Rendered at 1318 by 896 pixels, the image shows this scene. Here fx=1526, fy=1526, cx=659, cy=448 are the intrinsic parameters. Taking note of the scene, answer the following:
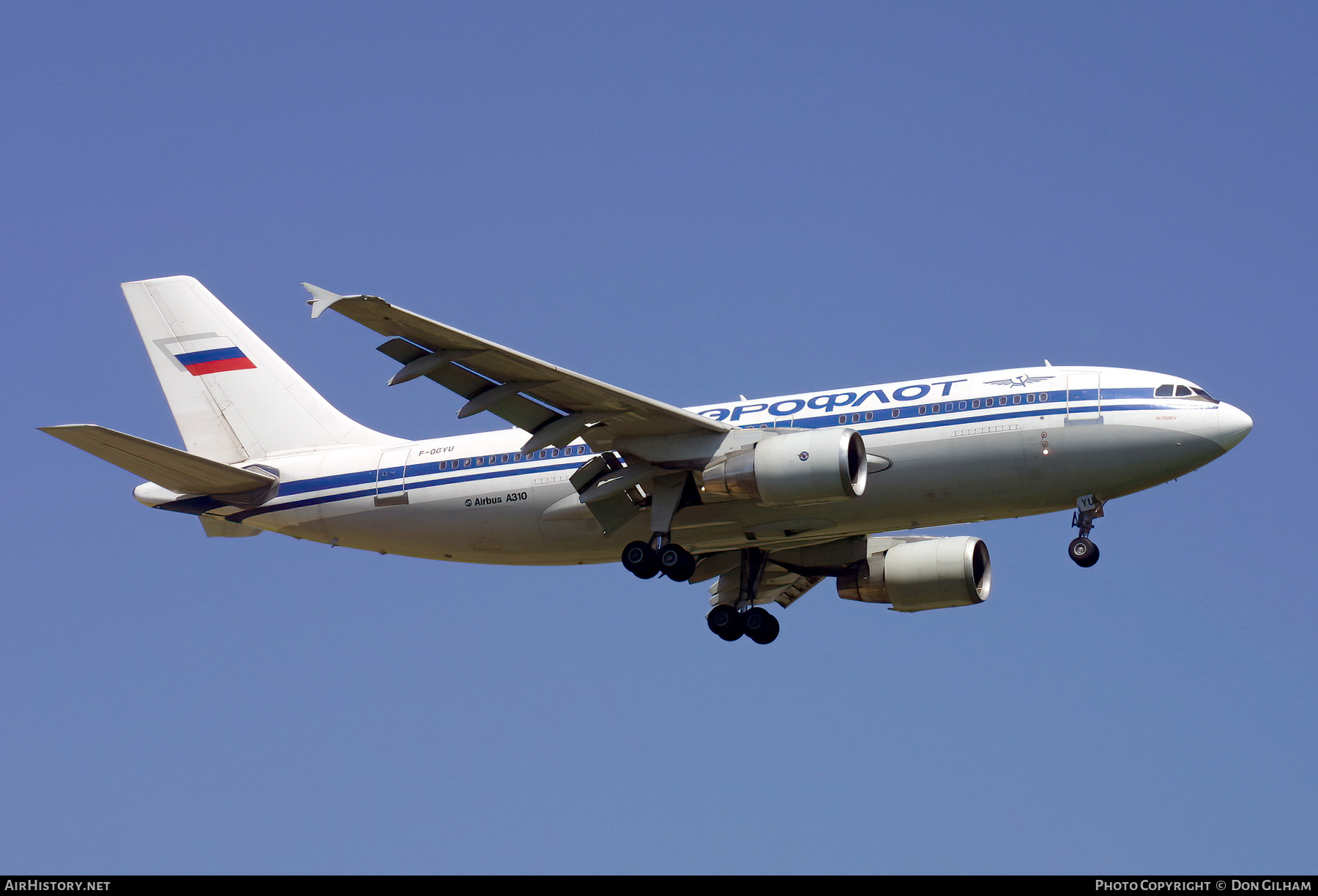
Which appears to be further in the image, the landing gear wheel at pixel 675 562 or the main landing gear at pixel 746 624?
the main landing gear at pixel 746 624

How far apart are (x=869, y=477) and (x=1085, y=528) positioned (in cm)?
437

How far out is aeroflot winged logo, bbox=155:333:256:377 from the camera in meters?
37.8

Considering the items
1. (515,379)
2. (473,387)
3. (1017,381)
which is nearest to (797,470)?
(1017,381)

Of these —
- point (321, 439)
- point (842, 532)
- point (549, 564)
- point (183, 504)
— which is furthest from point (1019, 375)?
point (183, 504)

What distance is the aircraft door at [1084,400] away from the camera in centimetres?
2994

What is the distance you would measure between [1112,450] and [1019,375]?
2.41 metres

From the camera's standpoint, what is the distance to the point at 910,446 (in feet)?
99.3

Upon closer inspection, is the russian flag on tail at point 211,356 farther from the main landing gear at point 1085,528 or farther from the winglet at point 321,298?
the main landing gear at point 1085,528

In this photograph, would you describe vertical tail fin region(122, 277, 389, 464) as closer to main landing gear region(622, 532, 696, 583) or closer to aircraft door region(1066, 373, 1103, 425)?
main landing gear region(622, 532, 696, 583)

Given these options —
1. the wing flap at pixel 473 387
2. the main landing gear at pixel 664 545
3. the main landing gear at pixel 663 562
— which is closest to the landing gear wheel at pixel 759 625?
the main landing gear at pixel 664 545

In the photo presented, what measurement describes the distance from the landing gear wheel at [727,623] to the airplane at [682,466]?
0.05 meters

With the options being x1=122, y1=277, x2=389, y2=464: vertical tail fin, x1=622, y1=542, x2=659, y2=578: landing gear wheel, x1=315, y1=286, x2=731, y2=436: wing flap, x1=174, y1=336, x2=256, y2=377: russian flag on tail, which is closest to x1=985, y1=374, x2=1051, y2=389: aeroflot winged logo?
x1=315, y1=286, x2=731, y2=436: wing flap

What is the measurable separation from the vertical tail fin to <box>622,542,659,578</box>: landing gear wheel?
7427 mm

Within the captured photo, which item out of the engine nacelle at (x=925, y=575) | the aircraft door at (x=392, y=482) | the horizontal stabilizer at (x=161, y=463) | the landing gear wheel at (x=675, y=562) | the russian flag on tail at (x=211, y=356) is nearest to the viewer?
the horizontal stabilizer at (x=161, y=463)
